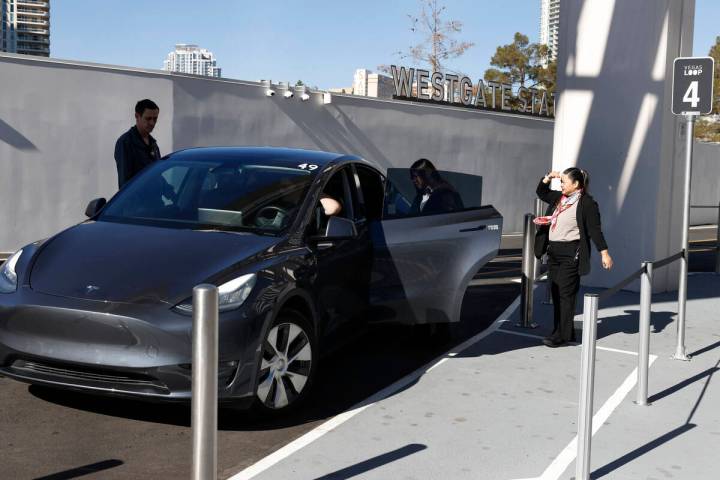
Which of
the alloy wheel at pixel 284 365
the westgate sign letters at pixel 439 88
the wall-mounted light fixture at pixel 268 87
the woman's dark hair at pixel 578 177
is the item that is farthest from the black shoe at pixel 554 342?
the westgate sign letters at pixel 439 88

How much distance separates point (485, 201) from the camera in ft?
75.5

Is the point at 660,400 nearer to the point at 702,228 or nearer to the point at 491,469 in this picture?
the point at 491,469

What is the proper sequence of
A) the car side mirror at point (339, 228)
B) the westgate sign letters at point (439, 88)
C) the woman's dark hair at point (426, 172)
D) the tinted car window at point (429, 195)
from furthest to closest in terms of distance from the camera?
the westgate sign letters at point (439, 88), the woman's dark hair at point (426, 172), the tinted car window at point (429, 195), the car side mirror at point (339, 228)

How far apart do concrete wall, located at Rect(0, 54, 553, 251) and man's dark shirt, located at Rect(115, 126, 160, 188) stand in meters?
8.28

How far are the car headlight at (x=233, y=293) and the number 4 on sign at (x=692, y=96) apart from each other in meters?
4.51

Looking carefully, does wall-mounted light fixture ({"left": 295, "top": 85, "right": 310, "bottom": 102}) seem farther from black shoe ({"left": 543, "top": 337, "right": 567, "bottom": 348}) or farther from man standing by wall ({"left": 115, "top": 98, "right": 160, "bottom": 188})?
black shoe ({"left": 543, "top": 337, "right": 567, "bottom": 348})

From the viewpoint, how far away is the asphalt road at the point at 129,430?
14.9 ft

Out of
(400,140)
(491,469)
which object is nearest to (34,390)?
(491,469)

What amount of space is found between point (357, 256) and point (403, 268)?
0.45m

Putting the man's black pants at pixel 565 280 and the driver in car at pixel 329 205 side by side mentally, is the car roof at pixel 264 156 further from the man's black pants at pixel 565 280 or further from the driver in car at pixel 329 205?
the man's black pants at pixel 565 280

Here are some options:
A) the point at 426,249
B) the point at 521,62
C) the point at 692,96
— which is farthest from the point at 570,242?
the point at 521,62

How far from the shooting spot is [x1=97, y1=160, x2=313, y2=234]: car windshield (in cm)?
596

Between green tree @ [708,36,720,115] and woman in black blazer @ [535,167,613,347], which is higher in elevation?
green tree @ [708,36,720,115]

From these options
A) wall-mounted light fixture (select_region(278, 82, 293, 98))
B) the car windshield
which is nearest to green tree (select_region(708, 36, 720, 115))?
wall-mounted light fixture (select_region(278, 82, 293, 98))
